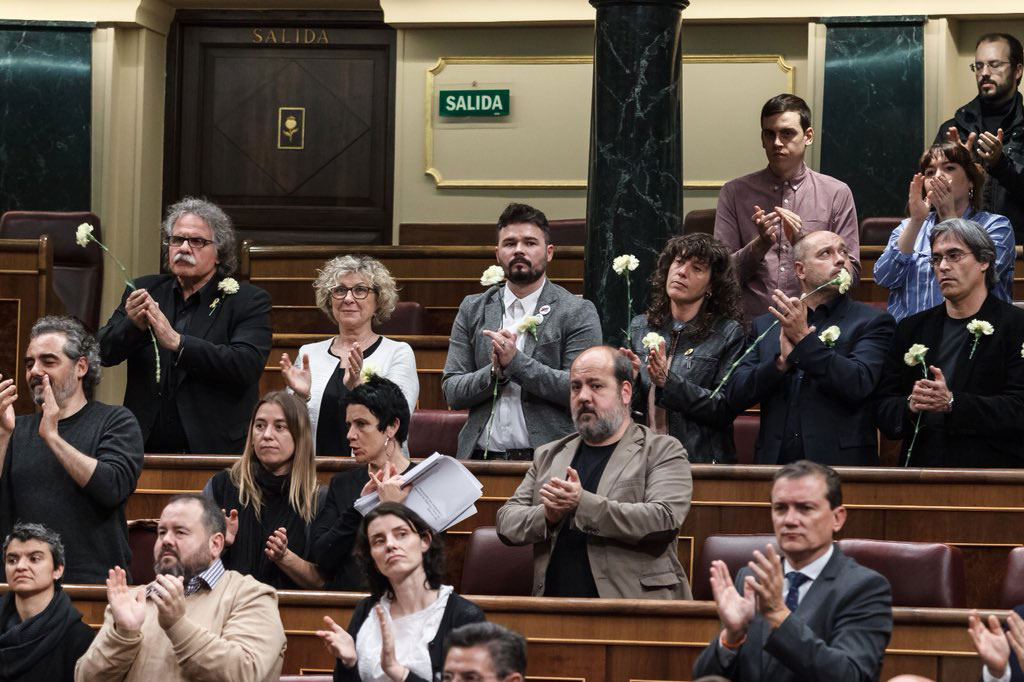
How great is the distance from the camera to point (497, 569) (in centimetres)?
405

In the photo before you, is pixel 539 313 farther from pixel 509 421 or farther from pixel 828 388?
pixel 828 388

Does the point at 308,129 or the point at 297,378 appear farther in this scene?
the point at 308,129

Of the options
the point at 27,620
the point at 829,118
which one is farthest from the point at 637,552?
the point at 829,118

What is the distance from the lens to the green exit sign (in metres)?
7.98

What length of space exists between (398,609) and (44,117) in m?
5.09

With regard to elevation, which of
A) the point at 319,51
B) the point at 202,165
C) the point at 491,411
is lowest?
the point at 491,411

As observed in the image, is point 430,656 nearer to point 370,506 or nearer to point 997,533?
point 370,506

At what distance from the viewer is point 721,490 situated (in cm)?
430

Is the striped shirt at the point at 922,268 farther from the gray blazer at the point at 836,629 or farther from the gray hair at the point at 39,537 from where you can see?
the gray hair at the point at 39,537

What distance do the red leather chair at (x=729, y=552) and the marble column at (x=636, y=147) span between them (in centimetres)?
146

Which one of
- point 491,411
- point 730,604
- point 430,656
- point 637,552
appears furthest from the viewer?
point 491,411

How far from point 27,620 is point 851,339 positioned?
2.09 m

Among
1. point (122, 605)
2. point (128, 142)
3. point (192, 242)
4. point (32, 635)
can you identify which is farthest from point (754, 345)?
point (128, 142)

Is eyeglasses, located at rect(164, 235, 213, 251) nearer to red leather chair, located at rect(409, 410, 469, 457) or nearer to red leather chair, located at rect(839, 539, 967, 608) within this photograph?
red leather chair, located at rect(409, 410, 469, 457)
